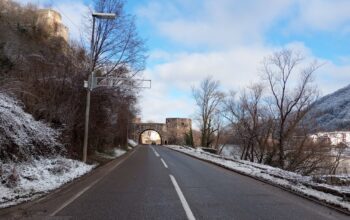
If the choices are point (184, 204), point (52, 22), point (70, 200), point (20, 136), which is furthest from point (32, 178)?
point (52, 22)

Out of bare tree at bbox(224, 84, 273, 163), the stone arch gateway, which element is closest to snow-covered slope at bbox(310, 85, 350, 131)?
bare tree at bbox(224, 84, 273, 163)

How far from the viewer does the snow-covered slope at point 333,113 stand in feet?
129

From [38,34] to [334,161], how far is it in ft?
106

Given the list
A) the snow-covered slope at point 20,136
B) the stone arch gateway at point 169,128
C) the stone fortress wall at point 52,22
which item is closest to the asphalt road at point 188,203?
the snow-covered slope at point 20,136

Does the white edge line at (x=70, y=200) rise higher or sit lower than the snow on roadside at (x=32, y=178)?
lower

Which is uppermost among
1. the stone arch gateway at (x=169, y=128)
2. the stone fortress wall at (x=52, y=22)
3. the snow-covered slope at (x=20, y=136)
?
the stone fortress wall at (x=52, y=22)

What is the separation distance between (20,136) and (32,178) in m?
2.29

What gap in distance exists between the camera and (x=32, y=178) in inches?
485

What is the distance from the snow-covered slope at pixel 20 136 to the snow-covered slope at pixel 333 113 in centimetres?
3015

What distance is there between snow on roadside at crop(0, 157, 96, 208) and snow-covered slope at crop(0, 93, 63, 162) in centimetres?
43

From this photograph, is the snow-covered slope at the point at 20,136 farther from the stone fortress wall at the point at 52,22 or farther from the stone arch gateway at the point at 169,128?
the stone arch gateway at the point at 169,128

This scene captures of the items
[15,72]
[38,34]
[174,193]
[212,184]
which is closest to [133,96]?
[15,72]

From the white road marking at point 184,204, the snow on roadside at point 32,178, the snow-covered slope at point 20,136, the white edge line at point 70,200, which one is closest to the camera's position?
the white road marking at point 184,204

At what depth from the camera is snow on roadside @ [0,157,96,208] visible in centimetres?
1006
